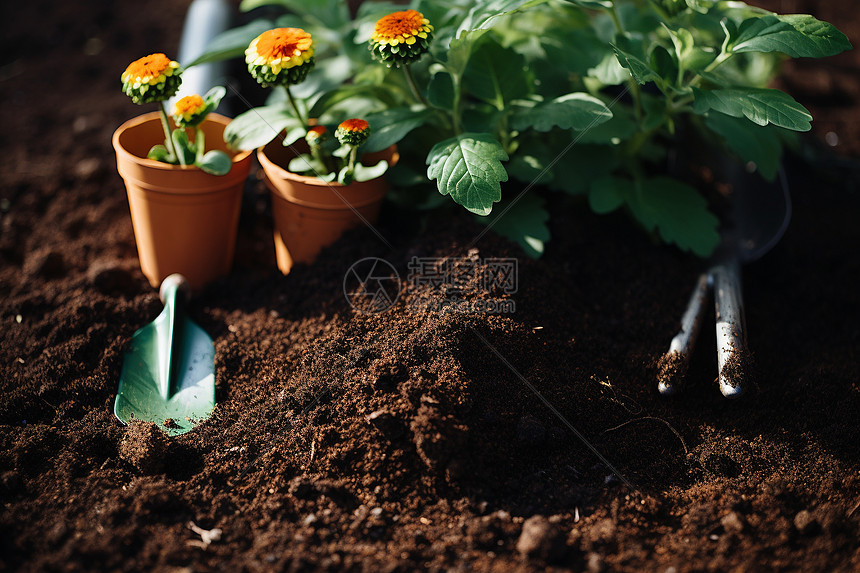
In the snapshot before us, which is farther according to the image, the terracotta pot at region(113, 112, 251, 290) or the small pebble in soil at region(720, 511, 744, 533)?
the terracotta pot at region(113, 112, 251, 290)

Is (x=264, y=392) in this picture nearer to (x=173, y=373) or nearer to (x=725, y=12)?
(x=173, y=373)

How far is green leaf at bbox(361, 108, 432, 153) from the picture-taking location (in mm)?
1833

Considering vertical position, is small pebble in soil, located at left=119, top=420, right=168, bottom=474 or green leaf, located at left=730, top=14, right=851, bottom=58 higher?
green leaf, located at left=730, top=14, right=851, bottom=58

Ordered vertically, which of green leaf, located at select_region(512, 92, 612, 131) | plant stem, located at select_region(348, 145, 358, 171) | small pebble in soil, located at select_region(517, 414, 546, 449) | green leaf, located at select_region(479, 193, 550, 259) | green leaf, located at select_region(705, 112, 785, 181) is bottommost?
small pebble in soil, located at select_region(517, 414, 546, 449)

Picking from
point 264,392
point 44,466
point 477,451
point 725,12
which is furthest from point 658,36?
point 44,466

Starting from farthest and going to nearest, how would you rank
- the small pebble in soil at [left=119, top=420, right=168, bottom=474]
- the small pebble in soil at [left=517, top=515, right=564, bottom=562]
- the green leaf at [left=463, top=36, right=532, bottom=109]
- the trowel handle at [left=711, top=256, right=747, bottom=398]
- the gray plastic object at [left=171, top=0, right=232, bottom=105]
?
the gray plastic object at [left=171, top=0, right=232, bottom=105] → the green leaf at [left=463, top=36, right=532, bottom=109] → the trowel handle at [left=711, top=256, right=747, bottom=398] → the small pebble in soil at [left=119, top=420, right=168, bottom=474] → the small pebble in soil at [left=517, top=515, right=564, bottom=562]

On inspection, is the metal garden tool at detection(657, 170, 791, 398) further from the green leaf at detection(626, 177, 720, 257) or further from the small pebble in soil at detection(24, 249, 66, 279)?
the small pebble in soil at detection(24, 249, 66, 279)

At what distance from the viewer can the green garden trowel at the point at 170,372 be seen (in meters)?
1.68

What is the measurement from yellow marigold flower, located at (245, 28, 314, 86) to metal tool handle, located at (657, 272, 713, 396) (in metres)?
1.25

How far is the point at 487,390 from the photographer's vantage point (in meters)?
1.58

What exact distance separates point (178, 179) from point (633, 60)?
131 cm

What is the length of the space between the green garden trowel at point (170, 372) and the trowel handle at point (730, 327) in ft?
4.38

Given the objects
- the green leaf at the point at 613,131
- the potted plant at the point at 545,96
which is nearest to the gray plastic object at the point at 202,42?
the potted plant at the point at 545,96

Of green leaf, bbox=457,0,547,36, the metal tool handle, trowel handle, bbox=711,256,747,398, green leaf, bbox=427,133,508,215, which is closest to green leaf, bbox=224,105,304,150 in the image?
green leaf, bbox=427,133,508,215
